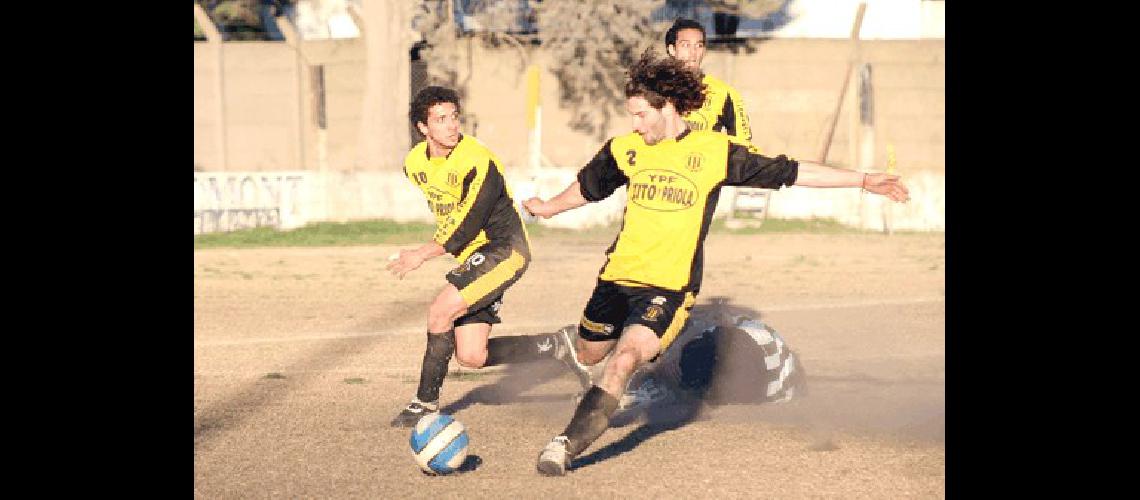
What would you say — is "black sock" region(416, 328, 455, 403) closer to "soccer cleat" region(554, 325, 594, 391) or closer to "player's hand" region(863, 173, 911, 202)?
"soccer cleat" region(554, 325, 594, 391)

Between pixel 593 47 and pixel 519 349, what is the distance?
74.5ft

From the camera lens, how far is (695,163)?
8.73 m

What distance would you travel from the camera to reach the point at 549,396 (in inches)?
431

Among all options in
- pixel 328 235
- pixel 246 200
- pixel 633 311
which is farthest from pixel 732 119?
pixel 246 200

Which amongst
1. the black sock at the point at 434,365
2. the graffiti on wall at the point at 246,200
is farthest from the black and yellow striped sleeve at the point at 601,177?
the graffiti on wall at the point at 246,200

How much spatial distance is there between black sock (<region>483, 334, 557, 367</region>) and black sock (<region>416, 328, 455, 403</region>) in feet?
1.10

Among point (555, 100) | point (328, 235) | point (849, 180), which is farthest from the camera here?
point (555, 100)

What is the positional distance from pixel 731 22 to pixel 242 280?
57.5ft

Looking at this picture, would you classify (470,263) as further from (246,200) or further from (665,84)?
(246,200)

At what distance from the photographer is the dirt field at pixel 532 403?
8.10 metres

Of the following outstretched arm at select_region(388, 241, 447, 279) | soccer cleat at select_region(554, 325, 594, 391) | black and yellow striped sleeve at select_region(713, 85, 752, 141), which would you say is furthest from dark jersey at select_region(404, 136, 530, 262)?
black and yellow striped sleeve at select_region(713, 85, 752, 141)
